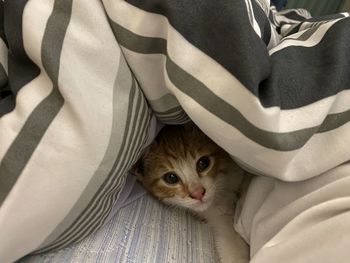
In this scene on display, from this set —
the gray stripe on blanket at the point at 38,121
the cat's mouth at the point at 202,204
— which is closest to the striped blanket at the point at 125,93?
the gray stripe on blanket at the point at 38,121

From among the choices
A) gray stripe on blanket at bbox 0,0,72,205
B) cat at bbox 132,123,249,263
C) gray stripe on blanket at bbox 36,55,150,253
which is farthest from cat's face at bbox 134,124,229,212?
gray stripe on blanket at bbox 0,0,72,205

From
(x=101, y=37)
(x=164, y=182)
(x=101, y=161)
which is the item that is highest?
(x=101, y=37)

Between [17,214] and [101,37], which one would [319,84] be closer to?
[101,37]

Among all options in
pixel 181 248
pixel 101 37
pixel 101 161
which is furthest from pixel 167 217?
pixel 101 37

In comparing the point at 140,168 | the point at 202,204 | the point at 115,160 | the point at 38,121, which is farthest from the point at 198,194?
the point at 38,121

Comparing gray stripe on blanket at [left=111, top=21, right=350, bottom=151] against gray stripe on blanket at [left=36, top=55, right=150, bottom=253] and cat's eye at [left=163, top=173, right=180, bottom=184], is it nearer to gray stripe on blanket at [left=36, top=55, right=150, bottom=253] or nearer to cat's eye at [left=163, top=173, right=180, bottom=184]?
gray stripe on blanket at [left=36, top=55, right=150, bottom=253]

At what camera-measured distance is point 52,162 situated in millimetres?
456

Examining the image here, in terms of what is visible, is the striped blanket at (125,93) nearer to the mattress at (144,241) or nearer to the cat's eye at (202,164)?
the mattress at (144,241)

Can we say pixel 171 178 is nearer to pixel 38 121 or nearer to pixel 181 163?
pixel 181 163

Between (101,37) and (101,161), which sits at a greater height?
(101,37)

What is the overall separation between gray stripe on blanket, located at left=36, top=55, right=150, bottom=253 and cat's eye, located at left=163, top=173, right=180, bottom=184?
0.23 metres

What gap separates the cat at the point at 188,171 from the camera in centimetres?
75

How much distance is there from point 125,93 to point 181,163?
0.31 metres

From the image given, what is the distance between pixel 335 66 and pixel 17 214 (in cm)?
45
